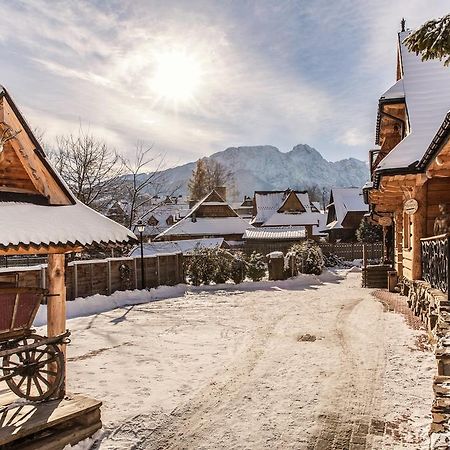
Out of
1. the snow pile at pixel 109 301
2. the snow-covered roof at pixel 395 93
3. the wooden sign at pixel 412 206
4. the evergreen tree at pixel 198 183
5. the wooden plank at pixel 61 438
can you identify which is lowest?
the snow pile at pixel 109 301

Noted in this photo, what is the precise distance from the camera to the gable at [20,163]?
4992mm

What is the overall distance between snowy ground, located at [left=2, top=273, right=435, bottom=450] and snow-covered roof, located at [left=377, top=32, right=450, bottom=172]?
3905 mm

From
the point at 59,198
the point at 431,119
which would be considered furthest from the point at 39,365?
the point at 431,119

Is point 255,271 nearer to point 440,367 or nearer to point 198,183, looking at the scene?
point 440,367

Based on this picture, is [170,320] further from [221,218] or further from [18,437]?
[221,218]

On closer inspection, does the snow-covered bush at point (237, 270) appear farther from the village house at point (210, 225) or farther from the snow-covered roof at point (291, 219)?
the snow-covered roof at point (291, 219)

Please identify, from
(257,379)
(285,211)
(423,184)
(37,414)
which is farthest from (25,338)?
(285,211)

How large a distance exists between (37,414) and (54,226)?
6.65 ft

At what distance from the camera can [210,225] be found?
38.0 metres

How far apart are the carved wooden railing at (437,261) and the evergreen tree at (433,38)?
3148 millimetres

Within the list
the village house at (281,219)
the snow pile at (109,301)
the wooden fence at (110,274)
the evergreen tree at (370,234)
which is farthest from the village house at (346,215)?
the snow pile at (109,301)

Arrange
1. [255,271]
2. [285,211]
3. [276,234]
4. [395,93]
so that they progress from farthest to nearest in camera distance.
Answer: [285,211] → [276,234] → [255,271] → [395,93]

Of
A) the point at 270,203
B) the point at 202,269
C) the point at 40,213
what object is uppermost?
the point at 270,203

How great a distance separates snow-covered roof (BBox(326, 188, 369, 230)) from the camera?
137 feet
